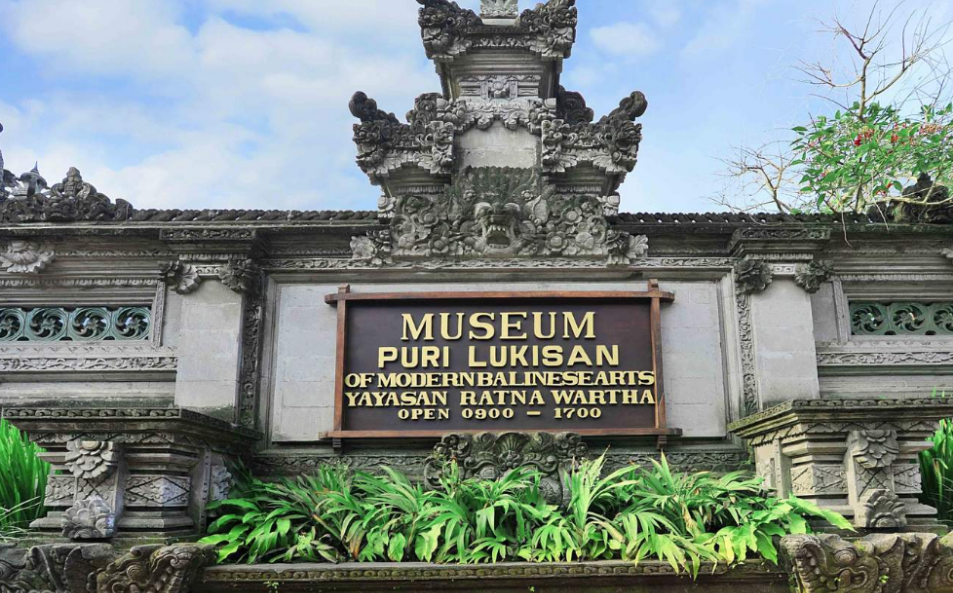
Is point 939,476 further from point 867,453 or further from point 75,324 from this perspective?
point 75,324

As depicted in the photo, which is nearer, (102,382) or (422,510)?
(422,510)

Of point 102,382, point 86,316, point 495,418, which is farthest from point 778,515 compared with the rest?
point 86,316

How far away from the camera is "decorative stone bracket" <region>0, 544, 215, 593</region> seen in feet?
18.1

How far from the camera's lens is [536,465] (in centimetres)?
727

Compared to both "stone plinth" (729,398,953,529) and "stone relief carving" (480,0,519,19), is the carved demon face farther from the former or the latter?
"stone plinth" (729,398,953,529)

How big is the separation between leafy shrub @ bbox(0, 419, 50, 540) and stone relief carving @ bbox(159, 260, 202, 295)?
206 centimetres

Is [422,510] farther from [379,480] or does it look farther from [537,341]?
[537,341]

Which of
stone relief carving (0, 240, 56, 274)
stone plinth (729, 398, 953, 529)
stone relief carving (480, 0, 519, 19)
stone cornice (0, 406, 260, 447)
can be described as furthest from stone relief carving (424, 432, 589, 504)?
stone relief carving (480, 0, 519, 19)

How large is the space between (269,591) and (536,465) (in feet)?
8.99

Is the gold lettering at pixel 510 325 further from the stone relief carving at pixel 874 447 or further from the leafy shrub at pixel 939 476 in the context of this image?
the leafy shrub at pixel 939 476

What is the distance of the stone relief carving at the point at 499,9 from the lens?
8.89 m

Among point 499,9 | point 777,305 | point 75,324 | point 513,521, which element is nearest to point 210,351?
point 75,324

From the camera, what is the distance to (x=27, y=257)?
26.8ft

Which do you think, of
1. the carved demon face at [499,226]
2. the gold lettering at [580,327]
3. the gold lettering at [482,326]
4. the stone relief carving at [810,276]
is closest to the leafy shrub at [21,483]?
the gold lettering at [482,326]
